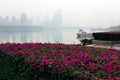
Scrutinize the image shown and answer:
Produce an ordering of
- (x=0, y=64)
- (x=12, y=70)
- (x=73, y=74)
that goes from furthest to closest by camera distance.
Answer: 1. (x=0, y=64)
2. (x=12, y=70)
3. (x=73, y=74)

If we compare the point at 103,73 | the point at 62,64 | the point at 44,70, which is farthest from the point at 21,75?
the point at 103,73

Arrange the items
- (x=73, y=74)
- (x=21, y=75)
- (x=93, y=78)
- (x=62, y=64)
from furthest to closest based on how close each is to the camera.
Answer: (x=21, y=75)
(x=62, y=64)
(x=73, y=74)
(x=93, y=78)

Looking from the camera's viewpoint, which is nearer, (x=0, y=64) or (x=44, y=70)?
(x=44, y=70)

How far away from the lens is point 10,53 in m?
7.66

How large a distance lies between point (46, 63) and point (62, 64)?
41 cm

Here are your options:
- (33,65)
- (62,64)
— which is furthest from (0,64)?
(62,64)

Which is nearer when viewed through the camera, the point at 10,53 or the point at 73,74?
the point at 73,74

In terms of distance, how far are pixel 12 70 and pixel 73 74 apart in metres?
2.93

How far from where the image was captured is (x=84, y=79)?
15.1 ft

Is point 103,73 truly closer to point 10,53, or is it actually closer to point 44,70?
A: point 44,70

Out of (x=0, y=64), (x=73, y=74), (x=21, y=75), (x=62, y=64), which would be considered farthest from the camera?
(x=0, y=64)

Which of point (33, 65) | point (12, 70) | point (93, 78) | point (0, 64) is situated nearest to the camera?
point (93, 78)

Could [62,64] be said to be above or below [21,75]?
above

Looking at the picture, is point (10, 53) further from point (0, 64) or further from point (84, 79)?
point (84, 79)
